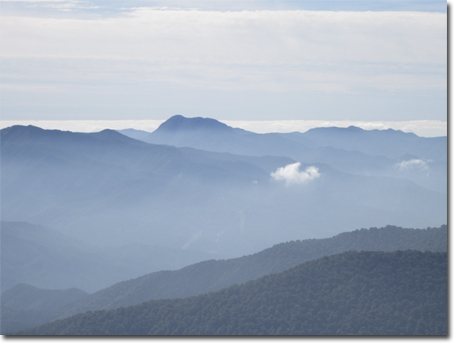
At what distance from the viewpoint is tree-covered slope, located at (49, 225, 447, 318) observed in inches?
1296

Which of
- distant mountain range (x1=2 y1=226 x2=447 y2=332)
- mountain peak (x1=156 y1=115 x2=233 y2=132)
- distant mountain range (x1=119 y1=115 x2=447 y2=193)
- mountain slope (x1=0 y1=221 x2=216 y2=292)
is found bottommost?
mountain slope (x1=0 y1=221 x2=216 y2=292)

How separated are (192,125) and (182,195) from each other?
5108 centimetres

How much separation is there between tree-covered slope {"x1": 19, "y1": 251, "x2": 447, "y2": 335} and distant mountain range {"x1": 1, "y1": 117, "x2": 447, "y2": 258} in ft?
270

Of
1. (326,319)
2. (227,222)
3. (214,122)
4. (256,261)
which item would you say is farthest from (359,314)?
(214,122)

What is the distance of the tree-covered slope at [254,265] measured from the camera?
32906mm

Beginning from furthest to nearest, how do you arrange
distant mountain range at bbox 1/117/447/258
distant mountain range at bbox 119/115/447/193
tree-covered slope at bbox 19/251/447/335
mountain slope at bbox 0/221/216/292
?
distant mountain range at bbox 119/115/447/193
distant mountain range at bbox 1/117/447/258
mountain slope at bbox 0/221/216/292
tree-covered slope at bbox 19/251/447/335

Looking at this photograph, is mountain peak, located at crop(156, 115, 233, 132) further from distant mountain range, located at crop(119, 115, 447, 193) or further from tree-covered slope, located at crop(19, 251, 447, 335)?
tree-covered slope, located at crop(19, 251, 447, 335)

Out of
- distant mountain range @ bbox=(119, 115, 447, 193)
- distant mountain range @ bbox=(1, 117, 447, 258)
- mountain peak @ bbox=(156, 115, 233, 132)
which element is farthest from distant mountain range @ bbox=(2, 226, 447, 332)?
mountain peak @ bbox=(156, 115, 233, 132)

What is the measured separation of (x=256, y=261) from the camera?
119 feet

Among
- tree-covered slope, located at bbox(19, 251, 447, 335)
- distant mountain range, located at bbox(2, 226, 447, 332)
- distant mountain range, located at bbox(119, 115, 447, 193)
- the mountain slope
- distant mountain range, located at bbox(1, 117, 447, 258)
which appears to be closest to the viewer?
tree-covered slope, located at bbox(19, 251, 447, 335)

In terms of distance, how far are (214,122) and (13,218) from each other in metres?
86.2

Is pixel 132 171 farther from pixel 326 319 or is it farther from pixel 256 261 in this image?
pixel 326 319

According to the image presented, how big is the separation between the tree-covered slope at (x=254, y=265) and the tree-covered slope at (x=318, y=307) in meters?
8.52

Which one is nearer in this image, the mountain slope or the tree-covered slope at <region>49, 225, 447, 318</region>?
the tree-covered slope at <region>49, 225, 447, 318</region>
